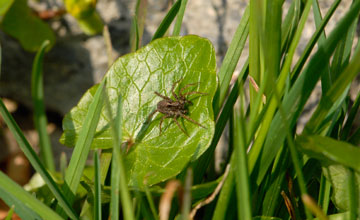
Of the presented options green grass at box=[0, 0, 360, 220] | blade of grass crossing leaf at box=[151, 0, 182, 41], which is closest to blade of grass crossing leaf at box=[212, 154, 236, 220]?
green grass at box=[0, 0, 360, 220]

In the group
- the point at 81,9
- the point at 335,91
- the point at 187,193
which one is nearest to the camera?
the point at 187,193

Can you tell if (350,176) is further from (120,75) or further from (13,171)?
(13,171)

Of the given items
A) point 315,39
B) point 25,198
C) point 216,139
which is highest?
point 315,39

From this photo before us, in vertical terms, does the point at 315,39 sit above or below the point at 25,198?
above

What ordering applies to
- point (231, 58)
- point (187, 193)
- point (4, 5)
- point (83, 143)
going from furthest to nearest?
point (4, 5)
point (231, 58)
point (83, 143)
point (187, 193)

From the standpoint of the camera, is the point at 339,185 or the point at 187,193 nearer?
the point at 187,193

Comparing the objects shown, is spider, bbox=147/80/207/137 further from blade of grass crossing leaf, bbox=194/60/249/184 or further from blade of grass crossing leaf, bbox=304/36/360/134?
blade of grass crossing leaf, bbox=304/36/360/134

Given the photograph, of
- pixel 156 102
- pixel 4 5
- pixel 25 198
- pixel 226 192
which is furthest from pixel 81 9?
pixel 226 192

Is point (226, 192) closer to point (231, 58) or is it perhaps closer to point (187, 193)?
point (187, 193)

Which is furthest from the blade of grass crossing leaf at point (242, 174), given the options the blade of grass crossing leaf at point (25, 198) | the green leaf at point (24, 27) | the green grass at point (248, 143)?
the green leaf at point (24, 27)
